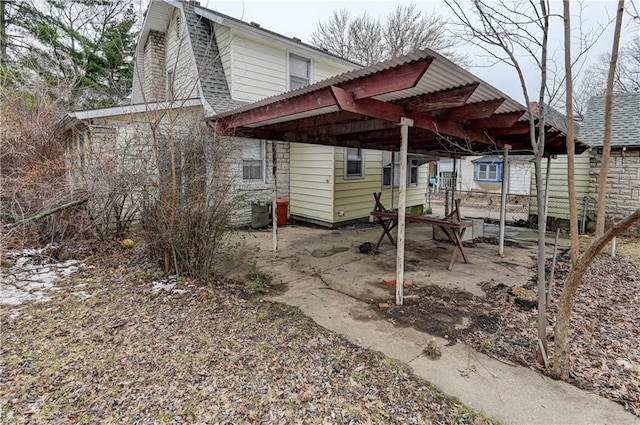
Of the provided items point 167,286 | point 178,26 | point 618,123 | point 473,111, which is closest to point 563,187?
point 618,123

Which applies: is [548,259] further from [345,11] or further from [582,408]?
[345,11]

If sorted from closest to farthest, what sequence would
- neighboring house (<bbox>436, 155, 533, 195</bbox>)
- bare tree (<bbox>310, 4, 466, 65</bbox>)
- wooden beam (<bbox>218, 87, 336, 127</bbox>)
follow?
1. wooden beam (<bbox>218, 87, 336, 127</bbox>)
2. bare tree (<bbox>310, 4, 466, 65</bbox>)
3. neighboring house (<bbox>436, 155, 533, 195</bbox>)

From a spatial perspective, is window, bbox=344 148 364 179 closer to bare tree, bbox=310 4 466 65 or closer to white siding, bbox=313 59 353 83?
white siding, bbox=313 59 353 83

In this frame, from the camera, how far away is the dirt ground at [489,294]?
110 inches

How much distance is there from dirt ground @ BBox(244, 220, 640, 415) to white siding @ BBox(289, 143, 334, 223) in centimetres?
152

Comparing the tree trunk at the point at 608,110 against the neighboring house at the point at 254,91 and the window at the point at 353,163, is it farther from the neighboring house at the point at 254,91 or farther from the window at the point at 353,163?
the window at the point at 353,163

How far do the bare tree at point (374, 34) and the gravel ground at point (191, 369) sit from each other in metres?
18.0

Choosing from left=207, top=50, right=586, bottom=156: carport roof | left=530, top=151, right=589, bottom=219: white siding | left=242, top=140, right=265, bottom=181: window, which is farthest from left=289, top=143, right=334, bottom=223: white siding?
left=530, top=151, right=589, bottom=219: white siding

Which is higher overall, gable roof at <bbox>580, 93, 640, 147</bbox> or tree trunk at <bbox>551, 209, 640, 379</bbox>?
gable roof at <bbox>580, 93, 640, 147</bbox>

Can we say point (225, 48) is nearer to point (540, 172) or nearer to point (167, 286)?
point (167, 286)

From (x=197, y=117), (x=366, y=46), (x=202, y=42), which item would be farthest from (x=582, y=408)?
(x=366, y=46)

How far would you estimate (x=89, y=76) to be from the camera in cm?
1316

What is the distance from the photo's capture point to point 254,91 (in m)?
8.46

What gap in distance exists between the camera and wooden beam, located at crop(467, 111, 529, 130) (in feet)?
14.0
